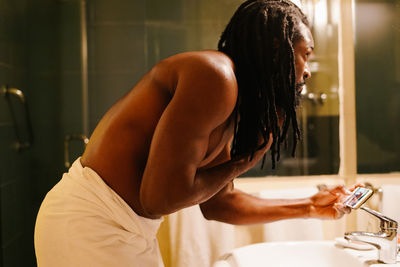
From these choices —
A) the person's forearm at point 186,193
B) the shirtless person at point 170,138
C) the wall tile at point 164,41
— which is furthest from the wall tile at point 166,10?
the person's forearm at point 186,193

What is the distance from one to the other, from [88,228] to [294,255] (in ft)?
2.13

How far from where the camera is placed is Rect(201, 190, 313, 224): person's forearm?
3.31 ft

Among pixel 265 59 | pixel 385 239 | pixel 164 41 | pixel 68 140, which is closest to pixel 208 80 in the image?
pixel 265 59

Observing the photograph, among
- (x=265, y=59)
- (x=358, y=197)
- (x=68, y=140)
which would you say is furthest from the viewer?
(x=68, y=140)

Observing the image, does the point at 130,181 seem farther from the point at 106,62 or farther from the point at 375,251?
the point at 106,62

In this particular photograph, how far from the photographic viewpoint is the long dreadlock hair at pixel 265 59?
0.76m

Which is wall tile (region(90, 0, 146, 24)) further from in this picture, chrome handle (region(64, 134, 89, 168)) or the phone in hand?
the phone in hand

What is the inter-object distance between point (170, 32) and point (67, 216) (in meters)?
0.94

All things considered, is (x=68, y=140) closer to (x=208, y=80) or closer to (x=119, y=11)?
(x=119, y=11)

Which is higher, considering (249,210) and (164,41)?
(164,41)

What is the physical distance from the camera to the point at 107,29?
1.49 metres

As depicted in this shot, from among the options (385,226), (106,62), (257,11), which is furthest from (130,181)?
(106,62)

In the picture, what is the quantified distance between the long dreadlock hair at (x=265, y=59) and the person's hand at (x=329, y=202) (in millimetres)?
291

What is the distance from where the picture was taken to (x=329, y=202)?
100cm
